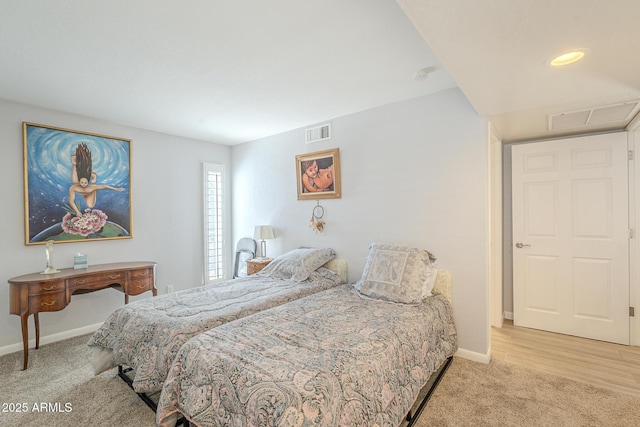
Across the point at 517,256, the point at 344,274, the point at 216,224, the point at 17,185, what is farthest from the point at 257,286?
the point at 517,256

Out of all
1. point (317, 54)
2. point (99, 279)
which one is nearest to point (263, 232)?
point (99, 279)

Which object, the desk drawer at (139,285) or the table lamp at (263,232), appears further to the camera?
the table lamp at (263,232)

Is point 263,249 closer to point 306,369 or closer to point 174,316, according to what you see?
point 174,316

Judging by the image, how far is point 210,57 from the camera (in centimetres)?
216

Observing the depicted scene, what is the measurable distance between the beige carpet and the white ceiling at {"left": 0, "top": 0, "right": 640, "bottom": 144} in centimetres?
217

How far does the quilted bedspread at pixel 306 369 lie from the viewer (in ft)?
4.11

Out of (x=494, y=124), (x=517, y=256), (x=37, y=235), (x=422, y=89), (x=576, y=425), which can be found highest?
(x=422, y=89)

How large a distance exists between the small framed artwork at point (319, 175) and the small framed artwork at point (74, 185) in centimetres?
223

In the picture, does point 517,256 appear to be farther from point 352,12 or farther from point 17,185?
point 17,185

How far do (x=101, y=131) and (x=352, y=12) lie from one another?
3428 mm

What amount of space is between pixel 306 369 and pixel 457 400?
1345 millimetres

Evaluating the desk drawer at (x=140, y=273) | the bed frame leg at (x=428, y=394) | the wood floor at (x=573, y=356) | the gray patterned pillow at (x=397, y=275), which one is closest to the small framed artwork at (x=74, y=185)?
the desk drawer at (x=140, y=273)

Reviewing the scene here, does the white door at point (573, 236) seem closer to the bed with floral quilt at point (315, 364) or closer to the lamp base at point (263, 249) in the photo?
the bed with floral quilt at point (315, 364)

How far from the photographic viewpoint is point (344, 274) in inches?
134
